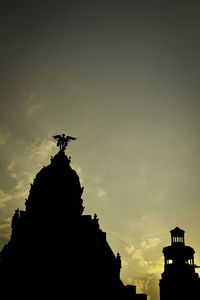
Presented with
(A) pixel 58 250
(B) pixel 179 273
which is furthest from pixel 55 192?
(B) pixel 179 273

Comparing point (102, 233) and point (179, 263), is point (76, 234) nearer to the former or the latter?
point (102, 233)

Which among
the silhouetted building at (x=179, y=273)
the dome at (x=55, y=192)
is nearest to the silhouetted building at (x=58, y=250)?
the dome at (x=55, y=192)

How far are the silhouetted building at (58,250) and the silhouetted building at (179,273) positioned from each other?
5.54 meters

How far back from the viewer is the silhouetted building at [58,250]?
35.6 m

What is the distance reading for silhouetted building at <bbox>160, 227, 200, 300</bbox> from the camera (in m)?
35.2

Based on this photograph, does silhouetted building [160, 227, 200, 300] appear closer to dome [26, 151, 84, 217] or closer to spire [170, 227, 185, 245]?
spire [170, 227, 185, 245]

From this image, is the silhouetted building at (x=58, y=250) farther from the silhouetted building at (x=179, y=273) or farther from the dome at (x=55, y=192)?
the silhouetted building at (x=179, y=273)

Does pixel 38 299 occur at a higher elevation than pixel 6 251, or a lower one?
lower

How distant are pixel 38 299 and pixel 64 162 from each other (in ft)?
72.8

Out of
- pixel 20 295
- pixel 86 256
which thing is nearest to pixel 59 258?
pixel 86 256

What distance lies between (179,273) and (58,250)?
55.0ft

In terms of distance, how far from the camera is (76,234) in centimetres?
4162

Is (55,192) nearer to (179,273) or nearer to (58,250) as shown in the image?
(58,250)

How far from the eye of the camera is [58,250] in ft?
127
